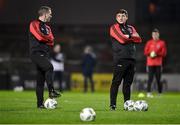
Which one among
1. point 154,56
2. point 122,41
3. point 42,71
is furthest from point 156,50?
point 122,41

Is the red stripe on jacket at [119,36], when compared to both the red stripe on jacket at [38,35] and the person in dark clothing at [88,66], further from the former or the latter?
the person in dark clothing at [88,66]

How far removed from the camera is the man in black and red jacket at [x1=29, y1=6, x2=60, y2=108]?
1841cm

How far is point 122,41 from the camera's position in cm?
1809

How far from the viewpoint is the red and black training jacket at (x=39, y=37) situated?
18422 mm

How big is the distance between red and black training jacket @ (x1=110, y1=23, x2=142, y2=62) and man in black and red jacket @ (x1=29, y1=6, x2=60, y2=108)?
1639 mm

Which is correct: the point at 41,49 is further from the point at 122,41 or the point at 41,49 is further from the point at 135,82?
Answer: the point at 135,82

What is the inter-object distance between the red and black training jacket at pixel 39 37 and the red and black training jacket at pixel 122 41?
5.39 feet

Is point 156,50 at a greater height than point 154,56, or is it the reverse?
point 156,50

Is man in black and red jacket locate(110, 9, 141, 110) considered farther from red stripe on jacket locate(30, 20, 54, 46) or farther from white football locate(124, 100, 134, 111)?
red stripe on jacket locate(30, 20, 54, 46)

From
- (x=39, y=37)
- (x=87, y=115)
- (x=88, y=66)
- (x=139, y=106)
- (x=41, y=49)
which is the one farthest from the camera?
(x=88, y=66)

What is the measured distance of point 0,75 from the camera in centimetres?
3762

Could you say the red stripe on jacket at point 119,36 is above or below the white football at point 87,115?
above

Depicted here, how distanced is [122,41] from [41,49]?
2.09 m

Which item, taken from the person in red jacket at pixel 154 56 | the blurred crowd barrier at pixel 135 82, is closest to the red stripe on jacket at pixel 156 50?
the person in red jacket at pixel 154 56
